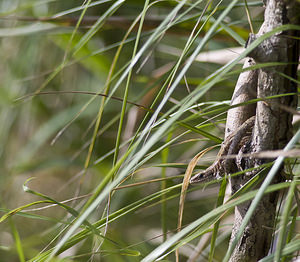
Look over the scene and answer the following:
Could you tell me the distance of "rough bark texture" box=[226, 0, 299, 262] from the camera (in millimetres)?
319

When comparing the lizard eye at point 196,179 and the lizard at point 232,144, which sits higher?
the lizard at point 232,144

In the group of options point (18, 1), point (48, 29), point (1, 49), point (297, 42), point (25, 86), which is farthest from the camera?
point (1, 49)

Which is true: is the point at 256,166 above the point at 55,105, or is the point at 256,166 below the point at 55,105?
above

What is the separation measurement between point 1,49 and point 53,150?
34 centimetres

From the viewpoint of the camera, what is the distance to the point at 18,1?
104 centimetres

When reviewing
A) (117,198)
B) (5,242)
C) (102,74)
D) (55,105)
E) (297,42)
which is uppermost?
(297,42)

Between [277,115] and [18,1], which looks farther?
[18,1]

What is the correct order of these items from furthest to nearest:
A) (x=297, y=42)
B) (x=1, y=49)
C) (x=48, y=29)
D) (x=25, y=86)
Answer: (x=1, y=49), (x=25, y=86), (x=48, y=29), (x=297, y=42)

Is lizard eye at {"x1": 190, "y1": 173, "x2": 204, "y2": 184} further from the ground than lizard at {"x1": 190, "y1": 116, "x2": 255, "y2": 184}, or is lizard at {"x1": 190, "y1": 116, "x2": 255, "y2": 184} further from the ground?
lizard at {"x1": 190, "y1": 116, "x2": 255, "y2": 184}

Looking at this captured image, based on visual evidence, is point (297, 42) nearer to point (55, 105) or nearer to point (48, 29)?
point (48, 29)

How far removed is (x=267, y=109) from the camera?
333mm

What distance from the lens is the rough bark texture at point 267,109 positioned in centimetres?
32

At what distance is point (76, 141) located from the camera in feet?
4.32

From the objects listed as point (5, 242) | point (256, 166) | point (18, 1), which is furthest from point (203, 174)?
point (5, 242)
